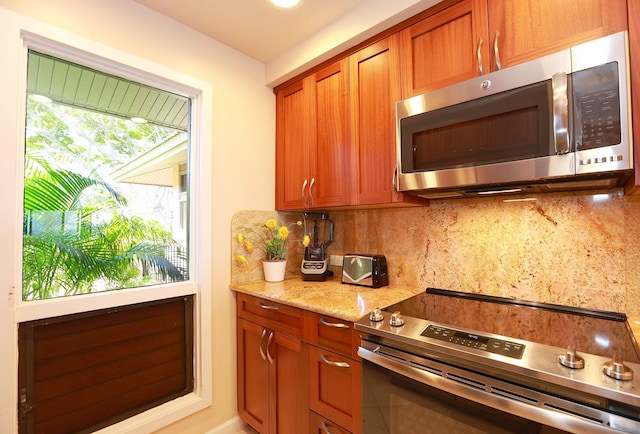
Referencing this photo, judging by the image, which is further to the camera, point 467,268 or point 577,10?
point 467,268

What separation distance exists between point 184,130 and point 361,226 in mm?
1310

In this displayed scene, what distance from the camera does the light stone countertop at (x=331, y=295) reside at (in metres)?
1.35

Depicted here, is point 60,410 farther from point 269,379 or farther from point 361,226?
point 361,226

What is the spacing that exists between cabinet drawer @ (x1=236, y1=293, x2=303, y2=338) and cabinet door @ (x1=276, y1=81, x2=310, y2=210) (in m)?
0.68

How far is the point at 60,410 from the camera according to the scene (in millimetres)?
1373

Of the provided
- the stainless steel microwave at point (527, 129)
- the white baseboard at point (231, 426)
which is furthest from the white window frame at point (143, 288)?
the stainless steel microwave at point (527, 129)

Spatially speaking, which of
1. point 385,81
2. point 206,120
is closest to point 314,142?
point 385,81

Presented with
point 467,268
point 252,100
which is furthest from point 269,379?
point 252,100

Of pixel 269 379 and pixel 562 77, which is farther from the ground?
pixel 562 77

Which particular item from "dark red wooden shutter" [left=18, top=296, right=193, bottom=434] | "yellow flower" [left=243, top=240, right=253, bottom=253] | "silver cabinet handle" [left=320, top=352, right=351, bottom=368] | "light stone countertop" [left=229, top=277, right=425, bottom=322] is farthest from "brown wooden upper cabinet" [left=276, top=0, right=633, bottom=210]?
"dark red wooden shutter" [left=18, top=296, right=193, bottom=434]

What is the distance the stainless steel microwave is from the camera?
3.13 ft

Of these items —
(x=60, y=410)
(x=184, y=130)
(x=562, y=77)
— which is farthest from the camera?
(x=184, y=130)

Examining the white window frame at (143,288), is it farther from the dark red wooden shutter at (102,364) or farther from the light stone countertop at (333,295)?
the light stone countertop at (333,295)

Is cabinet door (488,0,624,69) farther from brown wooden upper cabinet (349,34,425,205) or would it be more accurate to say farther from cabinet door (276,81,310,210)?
cabinet door (276,81,310,210)
